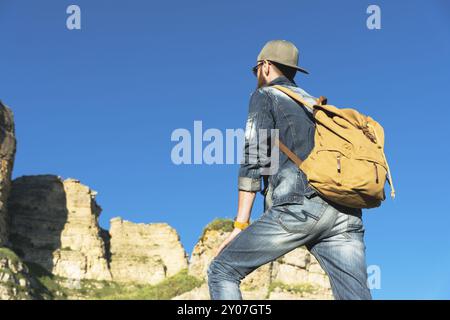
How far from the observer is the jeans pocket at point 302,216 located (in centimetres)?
386

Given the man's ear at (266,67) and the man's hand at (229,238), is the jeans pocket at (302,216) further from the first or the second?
the man's ear at (266,67)

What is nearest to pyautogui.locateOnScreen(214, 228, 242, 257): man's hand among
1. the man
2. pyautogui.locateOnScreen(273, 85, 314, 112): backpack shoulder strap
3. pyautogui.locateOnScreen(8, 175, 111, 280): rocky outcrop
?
the man

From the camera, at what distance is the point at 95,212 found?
102062 mm

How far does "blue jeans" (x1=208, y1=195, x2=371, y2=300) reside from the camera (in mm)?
3875

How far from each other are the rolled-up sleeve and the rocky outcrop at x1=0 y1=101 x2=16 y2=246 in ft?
257

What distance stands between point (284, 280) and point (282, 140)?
212ft

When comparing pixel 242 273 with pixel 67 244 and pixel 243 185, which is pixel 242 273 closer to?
pixel 243 185

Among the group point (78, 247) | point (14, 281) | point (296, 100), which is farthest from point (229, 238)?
point (78, 247)

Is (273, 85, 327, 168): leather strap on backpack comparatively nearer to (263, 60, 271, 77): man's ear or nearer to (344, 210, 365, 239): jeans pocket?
(263, 60, 271, 77): man's ear

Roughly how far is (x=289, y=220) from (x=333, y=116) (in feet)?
2.63

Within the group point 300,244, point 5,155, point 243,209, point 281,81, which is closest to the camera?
point 300,244

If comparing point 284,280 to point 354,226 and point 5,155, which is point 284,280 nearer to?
point 5,155

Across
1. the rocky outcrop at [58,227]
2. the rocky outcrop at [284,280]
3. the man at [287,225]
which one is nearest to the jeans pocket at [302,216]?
the man at [287,225]

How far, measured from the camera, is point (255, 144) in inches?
161
